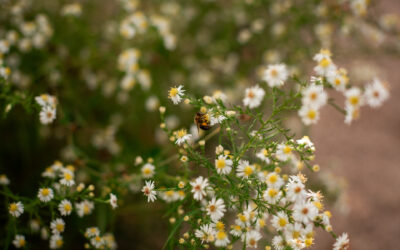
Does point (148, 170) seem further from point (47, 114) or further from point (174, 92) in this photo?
point (47, 114)

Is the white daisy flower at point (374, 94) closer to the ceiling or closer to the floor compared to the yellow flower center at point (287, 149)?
closer to the ceiling

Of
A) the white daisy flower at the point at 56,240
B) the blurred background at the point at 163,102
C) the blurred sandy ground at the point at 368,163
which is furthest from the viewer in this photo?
the blurred sandy ground at the point at 368,163

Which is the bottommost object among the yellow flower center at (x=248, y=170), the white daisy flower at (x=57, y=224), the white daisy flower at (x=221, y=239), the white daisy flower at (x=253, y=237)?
the white daisy flower at (x=221, y=239)

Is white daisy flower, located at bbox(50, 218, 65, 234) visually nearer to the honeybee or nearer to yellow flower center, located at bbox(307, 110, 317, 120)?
the honeybee

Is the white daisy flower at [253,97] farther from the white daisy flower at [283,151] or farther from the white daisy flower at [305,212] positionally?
the white daisy flower at [305,212]

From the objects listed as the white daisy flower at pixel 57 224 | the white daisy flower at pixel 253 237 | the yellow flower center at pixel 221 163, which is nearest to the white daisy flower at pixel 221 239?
the white daisy flower at pixel 253 237

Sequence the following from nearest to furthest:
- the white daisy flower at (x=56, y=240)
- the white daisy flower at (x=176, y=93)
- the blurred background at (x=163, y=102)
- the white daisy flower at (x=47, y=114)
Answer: the white daisy flower at (x=176, y=93), the white daisy flower at (x=56, y=240), the white daisy flower at (x=47, y=114), the blurred background at (x=163, y=102)

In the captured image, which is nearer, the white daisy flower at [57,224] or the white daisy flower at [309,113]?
the white daisy flower at [309,113]
